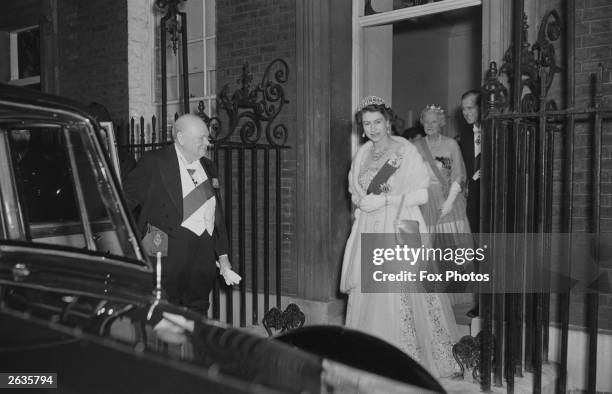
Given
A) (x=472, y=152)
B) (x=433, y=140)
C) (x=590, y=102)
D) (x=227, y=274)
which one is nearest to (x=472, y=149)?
(x=472, y=152)

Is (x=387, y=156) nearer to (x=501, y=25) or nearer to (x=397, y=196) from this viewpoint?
(x=397, y=196)

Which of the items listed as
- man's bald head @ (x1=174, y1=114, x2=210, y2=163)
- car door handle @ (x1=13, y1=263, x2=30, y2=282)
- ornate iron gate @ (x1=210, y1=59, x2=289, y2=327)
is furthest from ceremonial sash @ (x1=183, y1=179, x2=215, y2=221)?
car door handle @ (x1=13, y1=263, x2=30, y2=282)

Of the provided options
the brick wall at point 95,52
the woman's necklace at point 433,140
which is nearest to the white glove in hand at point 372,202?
the woman's necklace at point 433,140

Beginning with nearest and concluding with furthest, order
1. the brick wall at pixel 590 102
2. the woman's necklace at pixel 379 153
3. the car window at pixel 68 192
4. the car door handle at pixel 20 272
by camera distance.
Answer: the car door handle at pixel 20 272 → the car window at pixel 68 192 → the brick wall at pixel 590 102 → the woman's necklace at pixel 379 153

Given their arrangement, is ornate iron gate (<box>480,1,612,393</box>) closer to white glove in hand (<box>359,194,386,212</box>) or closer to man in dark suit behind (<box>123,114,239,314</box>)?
white glove in hand (<box>359,194,386,212</box>)

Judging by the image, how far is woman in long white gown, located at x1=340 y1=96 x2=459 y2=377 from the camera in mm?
4672

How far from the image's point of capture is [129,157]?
5848mm

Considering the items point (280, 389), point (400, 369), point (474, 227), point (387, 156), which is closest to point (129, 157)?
point (387, 156)

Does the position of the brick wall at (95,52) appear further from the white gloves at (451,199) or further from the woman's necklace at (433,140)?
the white gloves at (451,199)

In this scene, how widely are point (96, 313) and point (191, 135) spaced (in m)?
2.59

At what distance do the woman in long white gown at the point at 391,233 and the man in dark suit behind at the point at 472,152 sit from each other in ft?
2.74

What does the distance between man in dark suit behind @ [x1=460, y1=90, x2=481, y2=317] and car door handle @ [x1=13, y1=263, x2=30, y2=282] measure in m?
4.13

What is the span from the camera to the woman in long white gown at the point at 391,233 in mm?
4672

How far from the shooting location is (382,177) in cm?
480
